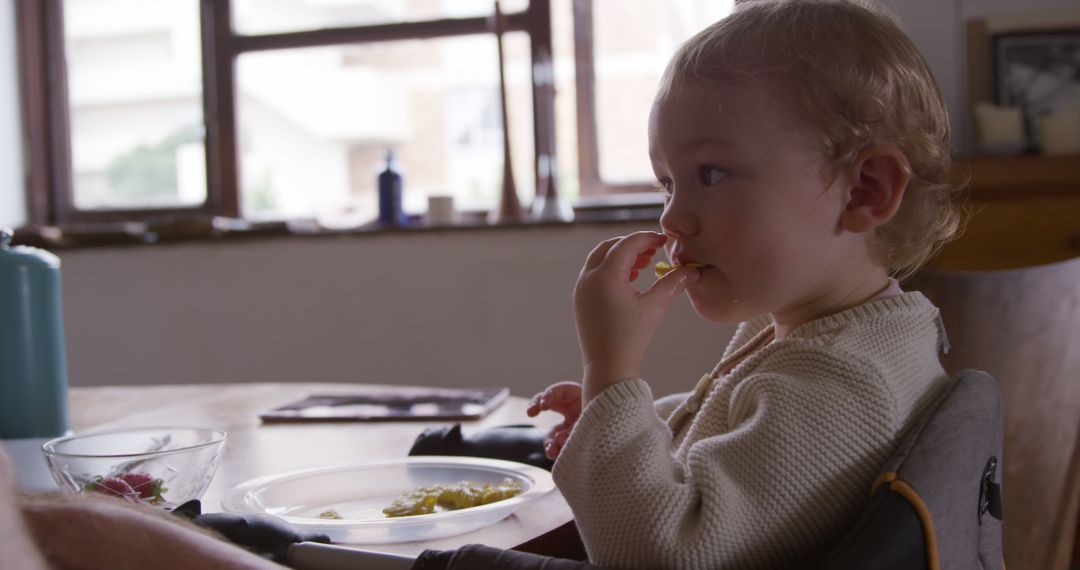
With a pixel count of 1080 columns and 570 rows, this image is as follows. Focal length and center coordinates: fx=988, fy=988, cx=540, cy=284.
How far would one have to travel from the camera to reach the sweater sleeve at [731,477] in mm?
686

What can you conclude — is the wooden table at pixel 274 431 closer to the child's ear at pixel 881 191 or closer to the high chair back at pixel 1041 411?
the child's ear at pixel 881 191

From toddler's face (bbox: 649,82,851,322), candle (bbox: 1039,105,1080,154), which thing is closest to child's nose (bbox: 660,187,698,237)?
toddler's face (bbox: 649,82,851,322)

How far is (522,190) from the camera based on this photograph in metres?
3.14

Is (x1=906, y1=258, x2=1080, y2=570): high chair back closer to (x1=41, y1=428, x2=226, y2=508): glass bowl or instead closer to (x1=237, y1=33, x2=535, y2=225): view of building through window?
(x1=41, y1=428, x2=226, y2=508): glass bowl

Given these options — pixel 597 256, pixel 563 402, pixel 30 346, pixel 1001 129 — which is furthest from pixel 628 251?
pixel 1001 129

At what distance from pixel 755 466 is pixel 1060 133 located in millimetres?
2237

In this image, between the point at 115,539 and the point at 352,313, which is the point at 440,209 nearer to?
the point at 352,313

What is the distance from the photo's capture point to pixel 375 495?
951 mm

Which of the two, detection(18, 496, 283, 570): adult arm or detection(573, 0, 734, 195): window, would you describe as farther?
detection(573, 0, 734, 195): window

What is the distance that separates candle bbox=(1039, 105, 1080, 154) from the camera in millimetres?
2529

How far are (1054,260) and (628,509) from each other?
6.86 feet

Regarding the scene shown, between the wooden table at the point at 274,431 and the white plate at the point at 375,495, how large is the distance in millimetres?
12

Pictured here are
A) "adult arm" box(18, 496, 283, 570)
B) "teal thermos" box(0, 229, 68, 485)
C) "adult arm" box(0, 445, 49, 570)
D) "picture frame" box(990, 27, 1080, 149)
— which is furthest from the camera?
"picture frame" box(990, 27, 1080, 149)

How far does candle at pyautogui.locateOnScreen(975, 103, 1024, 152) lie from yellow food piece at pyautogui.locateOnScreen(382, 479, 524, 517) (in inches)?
82.3
